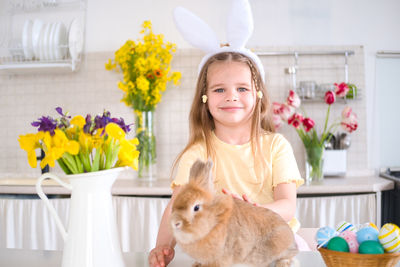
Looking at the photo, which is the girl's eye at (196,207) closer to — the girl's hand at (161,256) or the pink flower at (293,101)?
the girl's hand at (161,256)

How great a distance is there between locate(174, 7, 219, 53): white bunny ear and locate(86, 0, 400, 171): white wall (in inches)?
61.6

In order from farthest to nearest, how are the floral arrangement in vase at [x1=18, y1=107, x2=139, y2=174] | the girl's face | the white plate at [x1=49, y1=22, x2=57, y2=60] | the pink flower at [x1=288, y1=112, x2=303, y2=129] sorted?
1. the white plate at [x1=49, y1=22, x2=57, y2=60]
2. the pink flower at [x1=288, y1=112, x2=303, y2=129]
3. the girl's face
4. the floral arrangement in vase at [x1=18, y1=107, x2=139, y2=174]

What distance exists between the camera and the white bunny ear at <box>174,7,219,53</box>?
2.49 ft

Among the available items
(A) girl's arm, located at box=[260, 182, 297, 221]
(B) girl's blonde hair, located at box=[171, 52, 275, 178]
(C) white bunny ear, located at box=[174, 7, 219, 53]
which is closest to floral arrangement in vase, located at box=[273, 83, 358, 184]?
(B) girl's blonde hair, located at box=[171, 52, 275, 178]

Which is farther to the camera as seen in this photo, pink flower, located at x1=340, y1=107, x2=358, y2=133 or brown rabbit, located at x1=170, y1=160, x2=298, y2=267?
pink flower, located at x1=340, y1=107, x2=358, y2=133

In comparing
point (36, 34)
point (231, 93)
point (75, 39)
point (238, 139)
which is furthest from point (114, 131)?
point (36, 34)

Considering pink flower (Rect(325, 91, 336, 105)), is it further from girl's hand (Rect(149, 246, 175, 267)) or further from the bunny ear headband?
girl's hand (Rect(149, 246, 175, 267))

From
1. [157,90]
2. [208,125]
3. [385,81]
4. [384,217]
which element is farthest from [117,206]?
[385,81]

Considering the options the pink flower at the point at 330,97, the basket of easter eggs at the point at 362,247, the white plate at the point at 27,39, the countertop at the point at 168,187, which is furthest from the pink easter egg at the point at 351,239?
the white plate at the point at 27,39

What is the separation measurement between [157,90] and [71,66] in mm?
621

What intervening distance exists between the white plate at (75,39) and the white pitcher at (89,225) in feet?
6.21

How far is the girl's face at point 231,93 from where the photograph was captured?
860 mm

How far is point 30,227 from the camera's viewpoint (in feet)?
6.84

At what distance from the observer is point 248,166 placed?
991 millimetres
